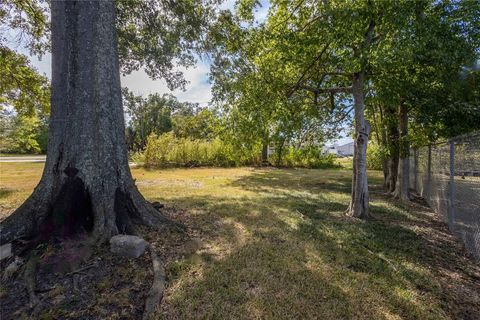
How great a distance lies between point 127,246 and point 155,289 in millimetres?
775

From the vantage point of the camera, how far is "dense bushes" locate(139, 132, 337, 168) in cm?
1477

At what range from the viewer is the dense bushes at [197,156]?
48.4ft

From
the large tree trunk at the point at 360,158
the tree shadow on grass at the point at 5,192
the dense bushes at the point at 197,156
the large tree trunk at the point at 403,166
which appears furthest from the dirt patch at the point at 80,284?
the dense bushes at the point at 197,156

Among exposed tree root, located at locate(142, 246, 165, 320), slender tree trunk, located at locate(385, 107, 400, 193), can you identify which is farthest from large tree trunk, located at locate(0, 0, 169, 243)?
slender tree trunk, located at locate(385, 107, 400, 193)

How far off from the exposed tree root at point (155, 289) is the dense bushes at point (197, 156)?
11241 millimetres

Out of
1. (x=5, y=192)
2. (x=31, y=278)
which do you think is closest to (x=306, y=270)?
(x=31, y=278)

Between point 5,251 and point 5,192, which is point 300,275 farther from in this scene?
point 5,192

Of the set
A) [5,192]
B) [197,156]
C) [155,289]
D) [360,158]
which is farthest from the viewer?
[197,156]

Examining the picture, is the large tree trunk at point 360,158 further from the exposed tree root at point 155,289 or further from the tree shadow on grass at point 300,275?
the exposed tree root at point 155,289

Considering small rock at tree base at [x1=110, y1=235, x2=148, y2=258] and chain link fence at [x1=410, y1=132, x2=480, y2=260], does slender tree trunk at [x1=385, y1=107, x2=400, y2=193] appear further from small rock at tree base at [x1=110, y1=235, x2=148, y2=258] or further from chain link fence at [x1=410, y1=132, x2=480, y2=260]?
small rock at tree base at [x1=110, y1=235, x2=148, y2=258]

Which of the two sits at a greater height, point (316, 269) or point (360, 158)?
point (360, 158)

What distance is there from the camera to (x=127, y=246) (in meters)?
2.93

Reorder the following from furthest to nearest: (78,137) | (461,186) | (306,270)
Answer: (461,186)
(78,137)
(306,270)

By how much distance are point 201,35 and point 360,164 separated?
15.9 ft
